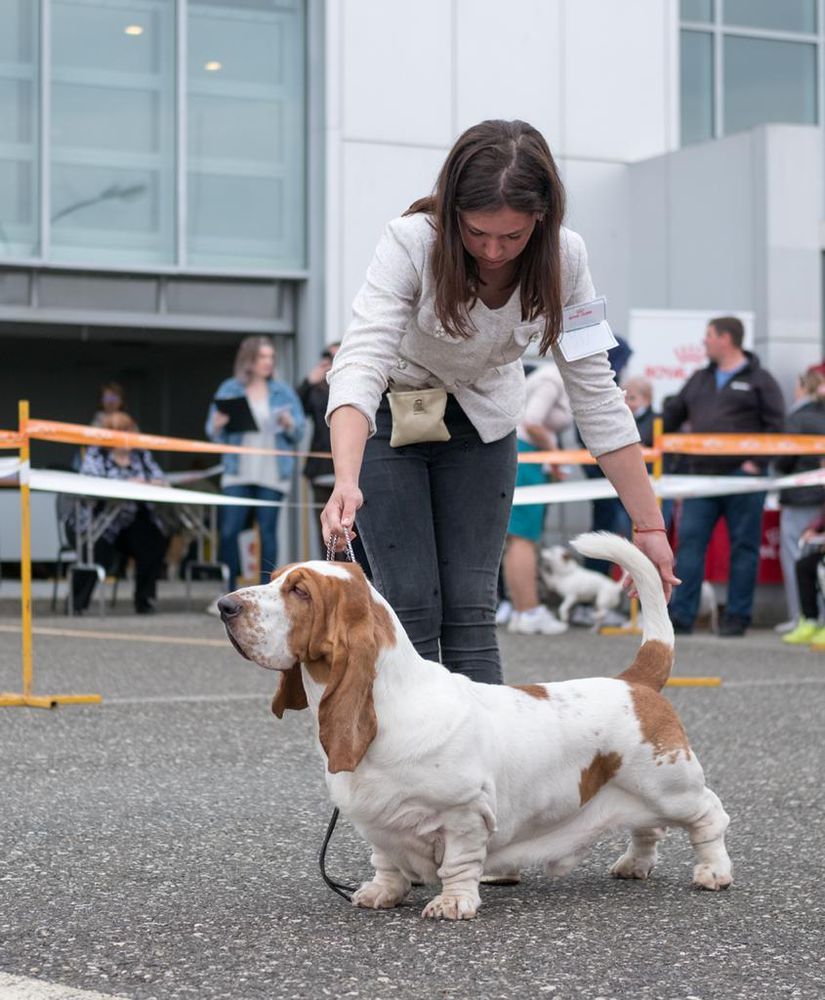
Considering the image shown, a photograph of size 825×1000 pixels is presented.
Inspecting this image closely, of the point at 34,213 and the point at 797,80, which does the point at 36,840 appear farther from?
the point at 797,80

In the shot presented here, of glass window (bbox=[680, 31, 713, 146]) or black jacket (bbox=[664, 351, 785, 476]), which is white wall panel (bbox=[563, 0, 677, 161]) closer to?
glass window (bbox=[680, 31, 713, 146])

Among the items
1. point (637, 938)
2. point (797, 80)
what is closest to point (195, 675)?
point (637, 938)

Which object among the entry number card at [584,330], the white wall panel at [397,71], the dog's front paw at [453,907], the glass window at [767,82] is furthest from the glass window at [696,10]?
the dog's front paw at [453,907]

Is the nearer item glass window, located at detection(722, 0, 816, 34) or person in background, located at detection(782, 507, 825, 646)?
person in background, located at detection(782, 507, 825, 646)

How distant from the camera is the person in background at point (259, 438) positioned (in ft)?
38.4

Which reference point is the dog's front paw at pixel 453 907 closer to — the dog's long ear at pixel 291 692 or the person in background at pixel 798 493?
the dog's long ear at pixel 291 692

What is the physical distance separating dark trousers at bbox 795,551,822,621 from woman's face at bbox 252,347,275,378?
3924 millimetres

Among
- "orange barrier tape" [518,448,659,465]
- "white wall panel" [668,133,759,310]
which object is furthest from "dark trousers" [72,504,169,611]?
"white wall panel" [668,133,759,310]

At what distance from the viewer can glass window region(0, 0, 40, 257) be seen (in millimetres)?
13898

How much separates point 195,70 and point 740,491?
22.8 ft

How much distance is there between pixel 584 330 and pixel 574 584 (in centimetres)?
767

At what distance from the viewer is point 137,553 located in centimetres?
1206

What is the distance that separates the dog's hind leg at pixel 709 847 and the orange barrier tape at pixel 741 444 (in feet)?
21.8

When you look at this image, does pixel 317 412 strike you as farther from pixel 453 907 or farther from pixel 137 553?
pixel 453 907
